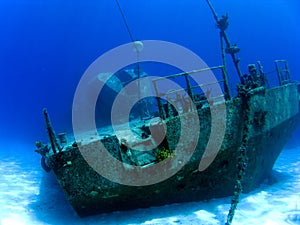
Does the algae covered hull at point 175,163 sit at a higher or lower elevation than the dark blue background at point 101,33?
lower

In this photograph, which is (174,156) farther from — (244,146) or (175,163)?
(244,146)

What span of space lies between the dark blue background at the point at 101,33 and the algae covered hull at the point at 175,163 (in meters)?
72.0

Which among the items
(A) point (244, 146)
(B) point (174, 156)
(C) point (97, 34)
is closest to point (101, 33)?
(C) point (97, 34)

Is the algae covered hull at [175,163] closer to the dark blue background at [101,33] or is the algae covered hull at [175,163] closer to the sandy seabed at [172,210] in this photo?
the sandy seabed at [172,210]

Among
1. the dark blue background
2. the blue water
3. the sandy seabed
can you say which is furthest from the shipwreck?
the dark blue background

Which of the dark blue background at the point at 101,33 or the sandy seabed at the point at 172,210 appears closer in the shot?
the sandy seabed at the point at 172,210

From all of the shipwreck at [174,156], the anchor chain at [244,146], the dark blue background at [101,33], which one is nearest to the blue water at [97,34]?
the dark blue background at [101,33]

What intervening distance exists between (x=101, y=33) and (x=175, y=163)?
142 meters

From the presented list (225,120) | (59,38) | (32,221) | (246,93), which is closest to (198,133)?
(225,120)

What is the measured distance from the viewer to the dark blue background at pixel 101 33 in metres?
97.4

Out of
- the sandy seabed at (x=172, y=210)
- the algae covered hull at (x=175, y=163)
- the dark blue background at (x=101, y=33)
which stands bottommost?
the sandy seabed at (x=172, y=210)

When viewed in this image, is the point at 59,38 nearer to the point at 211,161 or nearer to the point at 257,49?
the point at 257,49

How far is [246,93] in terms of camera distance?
6668 millimetres

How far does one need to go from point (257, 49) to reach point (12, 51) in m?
116
